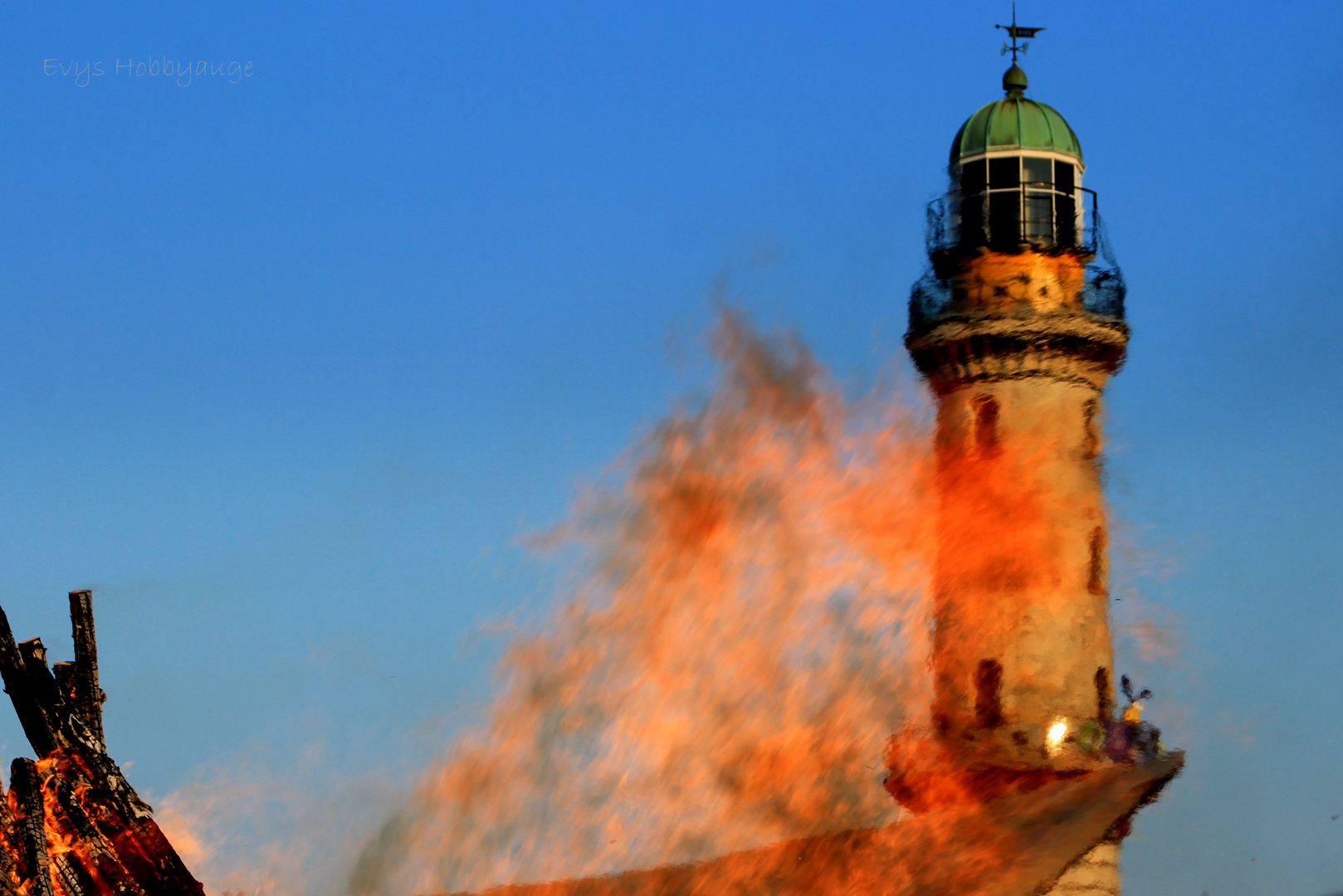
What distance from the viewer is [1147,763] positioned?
109 ft

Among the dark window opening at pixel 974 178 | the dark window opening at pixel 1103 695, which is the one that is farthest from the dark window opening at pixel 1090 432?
the dark window opening at pixel 974 178

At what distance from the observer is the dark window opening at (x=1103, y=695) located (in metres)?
33.9

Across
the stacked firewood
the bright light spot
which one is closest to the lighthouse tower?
the bright light spot

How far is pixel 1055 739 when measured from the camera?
3331 cm

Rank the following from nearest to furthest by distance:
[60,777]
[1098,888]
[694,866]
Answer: [60,777] → [694,866] → [1098,888]

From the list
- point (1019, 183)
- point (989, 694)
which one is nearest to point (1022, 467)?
point (989, 694)

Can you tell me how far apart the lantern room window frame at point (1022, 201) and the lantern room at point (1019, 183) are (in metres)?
0.02

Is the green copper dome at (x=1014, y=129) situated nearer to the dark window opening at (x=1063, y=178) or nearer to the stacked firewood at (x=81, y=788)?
the dark window opening at (x=1063, y=178)

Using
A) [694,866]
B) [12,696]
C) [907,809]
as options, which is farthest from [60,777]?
[907,809]

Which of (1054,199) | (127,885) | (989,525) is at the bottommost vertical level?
(127,885)

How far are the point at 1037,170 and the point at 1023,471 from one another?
6833 millimetres

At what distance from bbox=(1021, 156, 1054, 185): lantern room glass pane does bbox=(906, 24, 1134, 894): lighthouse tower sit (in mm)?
26

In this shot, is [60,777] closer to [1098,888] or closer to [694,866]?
[694,866]

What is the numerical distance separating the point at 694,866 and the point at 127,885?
11.4 meters
